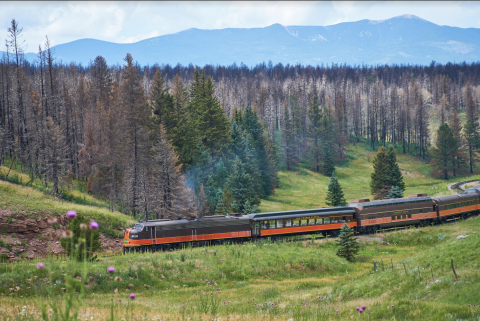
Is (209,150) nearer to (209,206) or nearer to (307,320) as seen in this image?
(209,206)

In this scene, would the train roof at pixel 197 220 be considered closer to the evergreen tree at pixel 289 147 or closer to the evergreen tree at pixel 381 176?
the evergreen tree at pixel 381 176

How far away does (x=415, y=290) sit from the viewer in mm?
16531

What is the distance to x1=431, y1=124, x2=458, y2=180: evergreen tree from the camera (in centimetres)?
9769

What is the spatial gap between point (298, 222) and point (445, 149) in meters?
75.5

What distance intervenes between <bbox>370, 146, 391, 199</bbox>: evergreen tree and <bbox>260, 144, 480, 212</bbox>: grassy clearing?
24.2 feet

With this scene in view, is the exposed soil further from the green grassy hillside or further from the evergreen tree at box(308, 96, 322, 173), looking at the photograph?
the evergreen tree at box(308, 96, 322, 173)

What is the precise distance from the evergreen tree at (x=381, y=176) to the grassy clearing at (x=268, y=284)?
3374 cm

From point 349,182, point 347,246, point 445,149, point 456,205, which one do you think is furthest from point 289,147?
point 347,246

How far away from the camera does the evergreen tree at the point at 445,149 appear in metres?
97.7

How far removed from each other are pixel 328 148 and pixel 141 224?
238 ft

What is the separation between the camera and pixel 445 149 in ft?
322

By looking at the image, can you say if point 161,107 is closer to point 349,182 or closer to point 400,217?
point 400,217

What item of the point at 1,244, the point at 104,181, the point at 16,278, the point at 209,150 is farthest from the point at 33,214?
the point at 209,150

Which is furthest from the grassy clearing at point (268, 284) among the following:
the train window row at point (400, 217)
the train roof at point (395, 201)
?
the train window row at point (400, 217)
